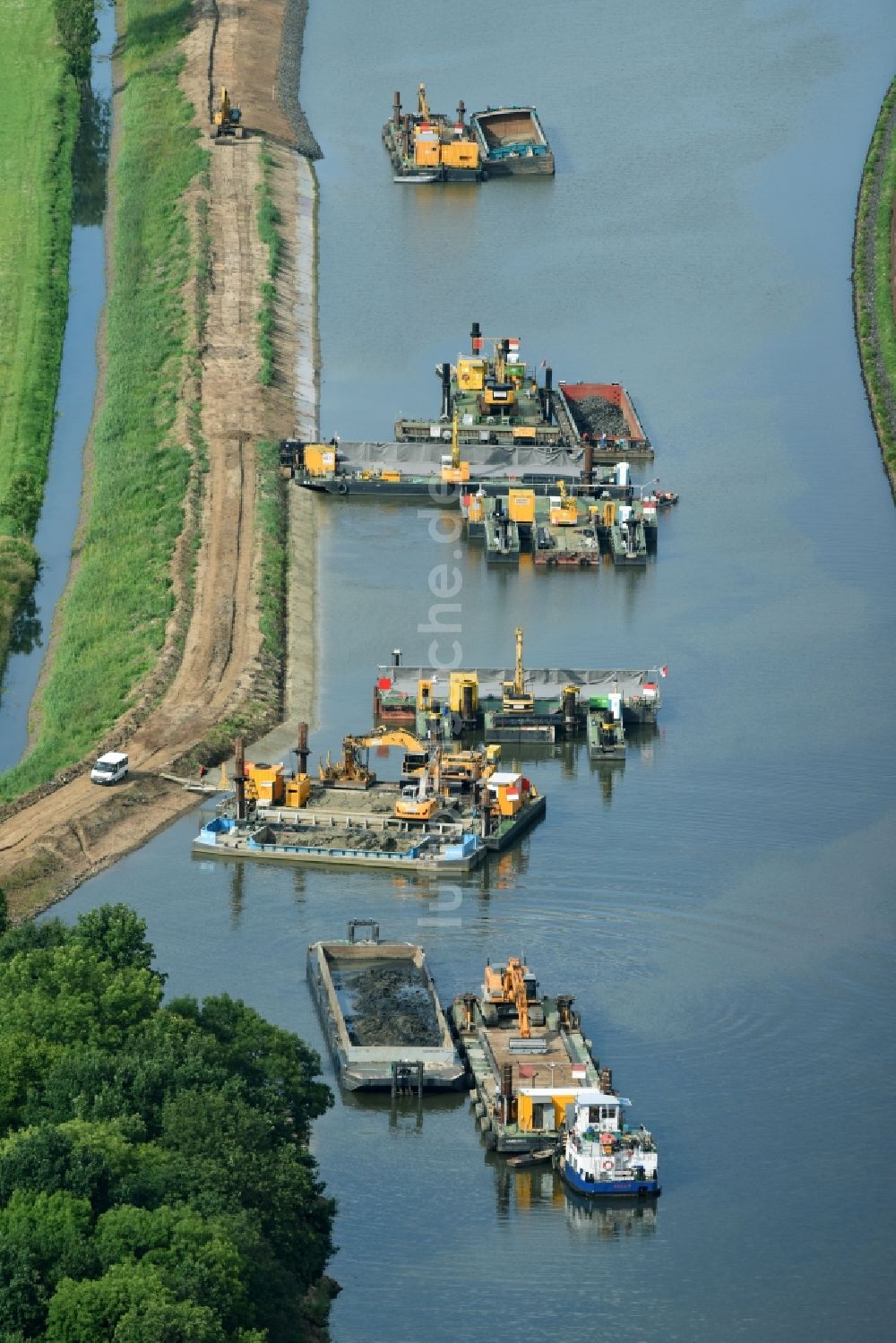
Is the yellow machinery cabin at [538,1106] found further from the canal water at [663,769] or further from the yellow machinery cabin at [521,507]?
the yellow machinery cabin at [521,507]

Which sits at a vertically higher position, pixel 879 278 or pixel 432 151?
pixel 432 151

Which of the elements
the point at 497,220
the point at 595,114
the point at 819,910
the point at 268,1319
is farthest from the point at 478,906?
the point at 595,114

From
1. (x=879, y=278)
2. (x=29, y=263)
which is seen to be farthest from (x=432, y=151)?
(x=29, y=263)

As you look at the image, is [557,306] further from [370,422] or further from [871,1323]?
[871,1323]

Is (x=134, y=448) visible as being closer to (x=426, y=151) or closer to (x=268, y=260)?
(x=268, y=260)

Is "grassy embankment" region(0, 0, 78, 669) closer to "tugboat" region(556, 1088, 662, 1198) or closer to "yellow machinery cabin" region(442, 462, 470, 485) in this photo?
"yellow machinery cabin" region(442, 462, 470, 485)

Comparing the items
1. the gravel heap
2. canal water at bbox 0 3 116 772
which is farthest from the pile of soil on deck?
the gravel heap
